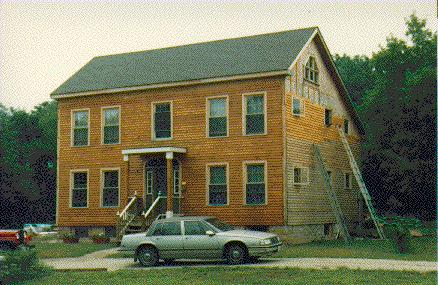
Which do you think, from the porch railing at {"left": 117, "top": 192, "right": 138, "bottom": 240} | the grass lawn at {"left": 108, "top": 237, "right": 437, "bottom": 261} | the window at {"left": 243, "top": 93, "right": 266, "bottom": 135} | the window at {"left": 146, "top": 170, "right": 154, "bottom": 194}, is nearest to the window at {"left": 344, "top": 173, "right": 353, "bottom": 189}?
the grass lawn at {"left": 108, "top": 237, "right": 437, "bottom": 261}

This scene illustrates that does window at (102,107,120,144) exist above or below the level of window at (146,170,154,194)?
above

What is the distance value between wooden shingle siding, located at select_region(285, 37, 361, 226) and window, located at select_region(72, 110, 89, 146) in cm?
1066

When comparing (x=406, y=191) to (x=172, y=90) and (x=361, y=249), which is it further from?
(x=172, y=90)

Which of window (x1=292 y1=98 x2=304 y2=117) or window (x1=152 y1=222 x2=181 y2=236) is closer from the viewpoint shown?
window (x1=152 y1=222 x2=181 y2=236)

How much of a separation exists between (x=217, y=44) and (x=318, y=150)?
8.16 m

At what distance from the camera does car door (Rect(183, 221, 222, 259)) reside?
1932cm

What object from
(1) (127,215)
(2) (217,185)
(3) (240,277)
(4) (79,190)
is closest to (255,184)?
(2) (217,185)

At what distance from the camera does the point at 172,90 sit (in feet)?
97.1

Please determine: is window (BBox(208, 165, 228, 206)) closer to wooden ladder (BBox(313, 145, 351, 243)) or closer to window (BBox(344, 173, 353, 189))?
wooden ladder (BBox(313, 145, 351, 243))

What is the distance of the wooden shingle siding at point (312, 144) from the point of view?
90.7 ft

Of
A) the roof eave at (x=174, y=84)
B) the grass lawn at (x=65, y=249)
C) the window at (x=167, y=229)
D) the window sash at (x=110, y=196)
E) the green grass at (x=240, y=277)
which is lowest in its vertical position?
the grass lawn at (x=65, y=249)

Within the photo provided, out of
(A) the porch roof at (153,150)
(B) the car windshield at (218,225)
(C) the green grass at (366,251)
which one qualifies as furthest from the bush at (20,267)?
(A) the porch roof at (153,150)

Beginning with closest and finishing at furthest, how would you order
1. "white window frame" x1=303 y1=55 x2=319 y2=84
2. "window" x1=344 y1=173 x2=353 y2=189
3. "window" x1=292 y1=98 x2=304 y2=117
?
1. "window" x1=292 y1=98 x2=304 y2=117
2. "white window frame" x1=303 y1=55 x2=319 y2=84
3. "window" x1=344 y1=173 x2=353 y2=189

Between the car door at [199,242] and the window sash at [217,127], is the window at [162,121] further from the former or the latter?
the car door at [199,242]
